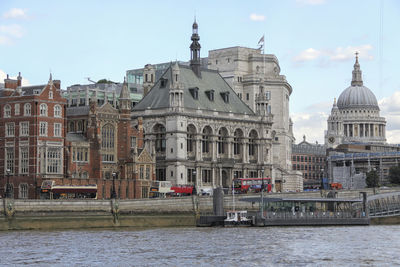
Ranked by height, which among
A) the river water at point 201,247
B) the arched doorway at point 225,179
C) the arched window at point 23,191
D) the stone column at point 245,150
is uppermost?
the stone column at point 245,150

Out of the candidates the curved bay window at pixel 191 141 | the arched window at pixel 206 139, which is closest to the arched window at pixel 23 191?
the curved bay window at pixel 191 141

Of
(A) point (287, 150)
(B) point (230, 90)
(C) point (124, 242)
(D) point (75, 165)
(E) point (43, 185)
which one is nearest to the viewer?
(C) point (124, 242)

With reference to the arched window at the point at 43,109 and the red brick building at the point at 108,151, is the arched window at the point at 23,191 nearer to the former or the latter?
the red brick building at the point at 108,151

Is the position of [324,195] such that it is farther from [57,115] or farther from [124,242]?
[124,242]

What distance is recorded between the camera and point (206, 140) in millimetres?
157500

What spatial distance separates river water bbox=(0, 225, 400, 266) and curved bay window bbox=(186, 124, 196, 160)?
47.6 metres

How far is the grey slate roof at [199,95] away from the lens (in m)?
157

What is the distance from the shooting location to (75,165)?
13212cm

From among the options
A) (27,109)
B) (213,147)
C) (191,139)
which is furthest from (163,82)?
(27,109)

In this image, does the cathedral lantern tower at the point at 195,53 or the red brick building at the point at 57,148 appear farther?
the cathedral lantern tower at the point at 195,53

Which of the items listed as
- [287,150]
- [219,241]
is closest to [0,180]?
[219,241]

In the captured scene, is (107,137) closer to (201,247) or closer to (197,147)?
(197,147)

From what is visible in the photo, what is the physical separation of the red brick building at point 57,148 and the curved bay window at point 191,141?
575 inches

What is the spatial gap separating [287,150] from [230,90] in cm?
2984
